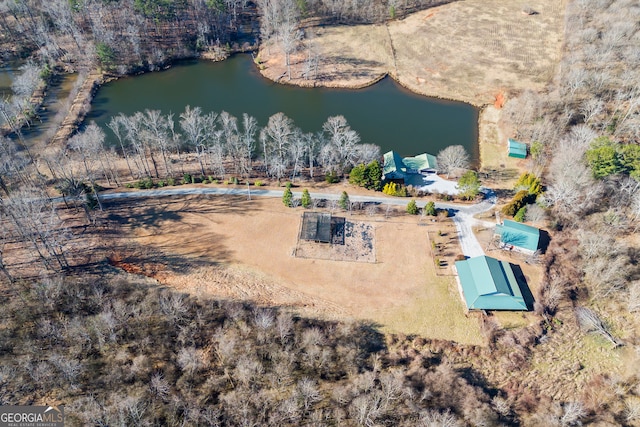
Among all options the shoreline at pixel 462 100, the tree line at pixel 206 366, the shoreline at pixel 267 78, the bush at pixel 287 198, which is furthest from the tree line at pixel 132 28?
the tree line at pixel 206 366

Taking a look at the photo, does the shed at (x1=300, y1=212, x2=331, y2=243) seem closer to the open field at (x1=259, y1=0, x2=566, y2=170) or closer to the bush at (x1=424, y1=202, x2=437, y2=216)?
the bush at (x1=424, y1=202, x2=437, y2=216)

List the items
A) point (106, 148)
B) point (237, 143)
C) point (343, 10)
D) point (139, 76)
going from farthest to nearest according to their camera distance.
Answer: point (343, 10) < point (139, 76) < point (106, 148) < point (237, 143)

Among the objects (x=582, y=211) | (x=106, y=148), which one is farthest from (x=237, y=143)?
(x=582, y=211)

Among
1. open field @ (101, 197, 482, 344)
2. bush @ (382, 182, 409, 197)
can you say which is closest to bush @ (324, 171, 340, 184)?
bush @ (382, 182, 409, 197)

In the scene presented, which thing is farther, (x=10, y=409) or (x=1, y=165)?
(x=1, y=165)

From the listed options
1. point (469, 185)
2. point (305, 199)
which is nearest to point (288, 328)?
point (305, 199)

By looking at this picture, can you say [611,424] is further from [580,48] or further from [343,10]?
[343,10]
